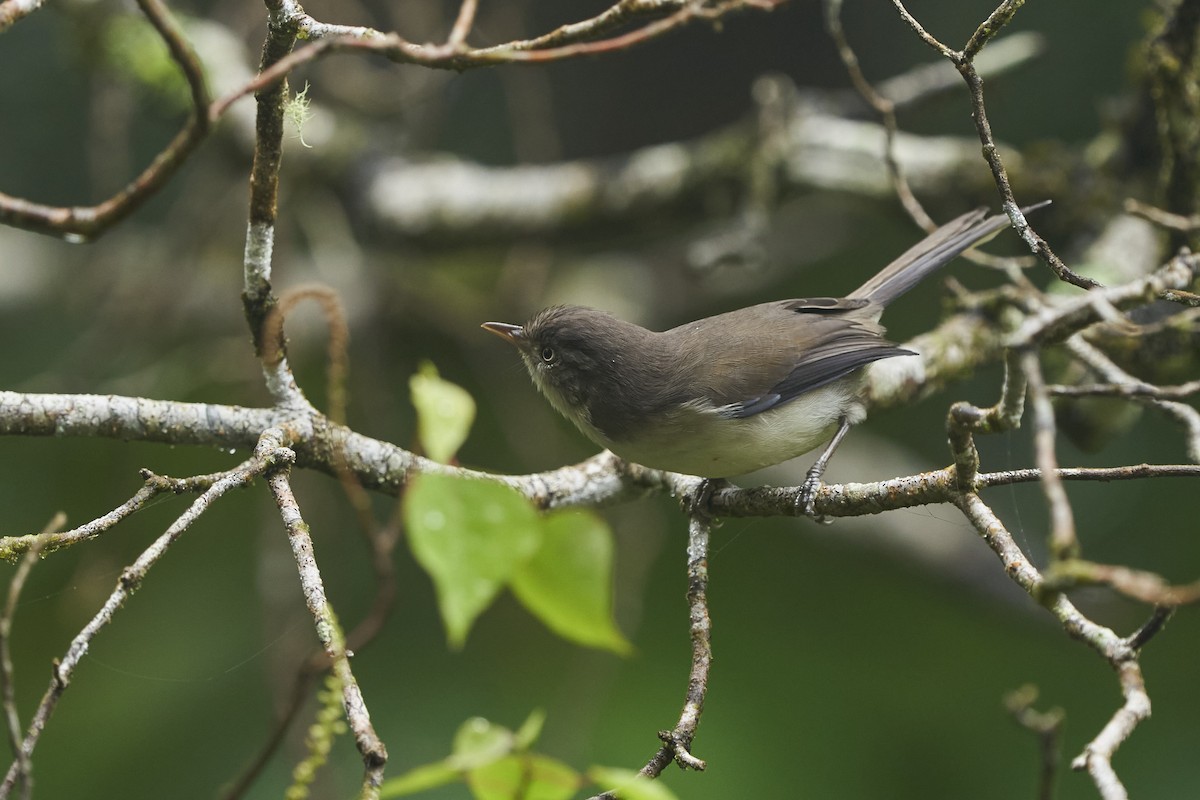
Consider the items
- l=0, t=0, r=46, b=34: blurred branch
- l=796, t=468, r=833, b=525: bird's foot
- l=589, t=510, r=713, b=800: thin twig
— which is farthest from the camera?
l=796, t=468, r=833, b=525: bird's foot

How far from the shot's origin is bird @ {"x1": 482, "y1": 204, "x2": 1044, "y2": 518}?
141 inches

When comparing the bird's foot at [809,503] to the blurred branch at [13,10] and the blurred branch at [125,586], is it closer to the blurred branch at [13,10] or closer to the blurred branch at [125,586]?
the blurred branch at [125,586]

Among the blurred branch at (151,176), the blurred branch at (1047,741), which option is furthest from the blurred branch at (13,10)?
the blurred branch at (1047,741)

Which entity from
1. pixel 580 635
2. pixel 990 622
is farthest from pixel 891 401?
pixel 580 635

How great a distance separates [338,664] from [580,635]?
2.57 ft

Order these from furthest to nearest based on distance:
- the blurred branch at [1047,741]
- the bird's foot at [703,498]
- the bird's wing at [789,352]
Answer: the bird's wing at [789,352] → the bird's foot at [703,498] → the blurred branch at [1047,741]

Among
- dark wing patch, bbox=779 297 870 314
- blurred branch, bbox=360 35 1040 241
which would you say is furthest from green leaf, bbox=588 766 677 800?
blurred branch, bbox=360 35 1040 241

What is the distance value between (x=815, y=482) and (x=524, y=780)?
7.28 feet

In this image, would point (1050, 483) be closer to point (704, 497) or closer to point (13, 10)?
point (13, 10)

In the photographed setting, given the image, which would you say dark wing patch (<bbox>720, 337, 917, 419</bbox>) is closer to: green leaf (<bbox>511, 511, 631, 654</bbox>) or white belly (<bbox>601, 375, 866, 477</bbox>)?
white belly (<bbox>601, 375, 866, 477</bbox>)

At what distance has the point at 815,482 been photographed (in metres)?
3.44

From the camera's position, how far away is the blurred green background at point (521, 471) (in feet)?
16.5

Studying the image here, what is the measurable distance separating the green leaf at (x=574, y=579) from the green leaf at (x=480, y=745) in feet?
0.64

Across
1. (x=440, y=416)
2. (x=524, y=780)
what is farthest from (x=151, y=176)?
(x=524, y=780)
